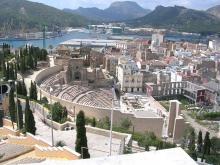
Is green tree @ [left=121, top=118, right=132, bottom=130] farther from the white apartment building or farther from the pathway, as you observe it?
the white apartment building

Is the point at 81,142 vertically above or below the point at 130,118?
above

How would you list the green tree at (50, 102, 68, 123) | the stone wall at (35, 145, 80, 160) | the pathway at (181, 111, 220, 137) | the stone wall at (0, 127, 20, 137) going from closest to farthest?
1. the stone wall at (35, 145, 80, 160)
2. the stone wall at (0, 127, 20, 137)
3. the green tree at (50, 102, 68, 123)
4. the pathway at (181, 111, 220, 137)

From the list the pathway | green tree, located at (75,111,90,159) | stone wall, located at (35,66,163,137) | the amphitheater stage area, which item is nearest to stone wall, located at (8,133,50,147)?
green tree, located at (75,111,90,159)

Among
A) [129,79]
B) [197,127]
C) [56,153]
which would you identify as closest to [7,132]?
[56,153]

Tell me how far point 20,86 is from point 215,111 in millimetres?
20765

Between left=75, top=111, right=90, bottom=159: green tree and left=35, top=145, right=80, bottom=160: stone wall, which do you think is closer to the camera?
left=35, top=145, right=80, bottom=160: stone wall

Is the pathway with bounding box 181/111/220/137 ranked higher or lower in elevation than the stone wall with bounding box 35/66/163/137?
lower

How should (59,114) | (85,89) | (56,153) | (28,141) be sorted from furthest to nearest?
(85,89)
(59,114)
(28,141)
(56,153)

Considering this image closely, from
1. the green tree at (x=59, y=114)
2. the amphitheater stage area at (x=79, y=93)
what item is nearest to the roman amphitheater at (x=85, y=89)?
the amphitheater stage area at (x=79, y=93)

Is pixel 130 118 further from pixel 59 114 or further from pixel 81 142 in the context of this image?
pixel 81 142

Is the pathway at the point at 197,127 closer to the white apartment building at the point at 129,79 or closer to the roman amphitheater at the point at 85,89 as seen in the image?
the roman amphitheater at the point at 85,89

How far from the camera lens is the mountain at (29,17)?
133387mm

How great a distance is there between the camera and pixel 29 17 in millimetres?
150000

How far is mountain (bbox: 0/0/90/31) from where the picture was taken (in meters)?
133
